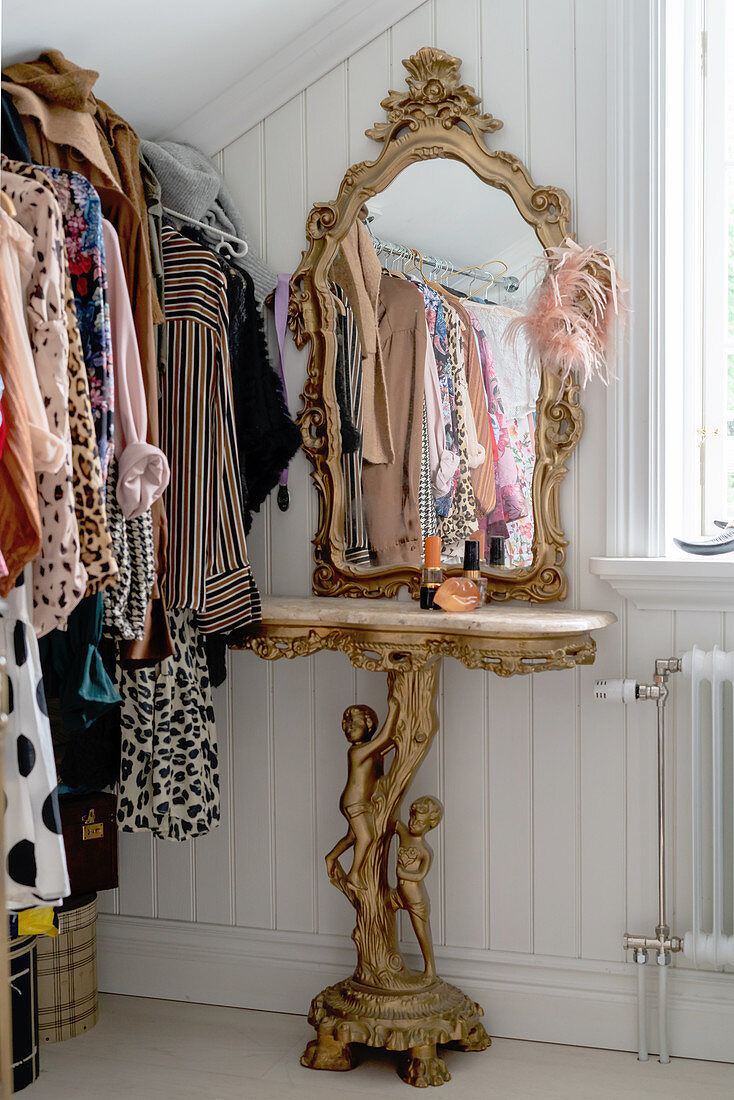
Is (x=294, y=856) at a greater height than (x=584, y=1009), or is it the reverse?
(x=294, y=856)

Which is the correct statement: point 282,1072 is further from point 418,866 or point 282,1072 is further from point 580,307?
point 580,307

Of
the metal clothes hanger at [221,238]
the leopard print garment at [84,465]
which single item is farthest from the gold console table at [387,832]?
the metal clothes hanger at [221,238]

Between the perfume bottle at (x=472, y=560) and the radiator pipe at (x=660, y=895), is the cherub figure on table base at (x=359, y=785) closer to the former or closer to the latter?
the perfume bottle at (x=472, y=560)

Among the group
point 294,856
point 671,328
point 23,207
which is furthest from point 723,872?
point 23,207

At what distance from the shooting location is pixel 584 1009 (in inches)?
91.6

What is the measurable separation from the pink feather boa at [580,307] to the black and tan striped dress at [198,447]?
73cm

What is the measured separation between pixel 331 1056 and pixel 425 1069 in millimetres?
208

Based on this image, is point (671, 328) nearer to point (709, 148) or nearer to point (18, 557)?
point (709, 148)

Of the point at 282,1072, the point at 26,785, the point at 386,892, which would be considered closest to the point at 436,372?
the point at 386,892

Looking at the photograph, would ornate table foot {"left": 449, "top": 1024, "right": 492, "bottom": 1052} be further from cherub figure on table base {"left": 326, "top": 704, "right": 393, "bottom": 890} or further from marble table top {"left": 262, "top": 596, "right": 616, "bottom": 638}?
marble table top {"left": 262, "top": 596, "right": 616, "bottom": 638}

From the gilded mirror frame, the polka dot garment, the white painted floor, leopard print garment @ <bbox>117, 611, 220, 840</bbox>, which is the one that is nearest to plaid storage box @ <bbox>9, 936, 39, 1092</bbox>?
the white painted floor

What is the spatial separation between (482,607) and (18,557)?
1.07 meters

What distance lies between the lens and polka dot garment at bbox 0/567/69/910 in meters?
1.63

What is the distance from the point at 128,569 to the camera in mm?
1896
